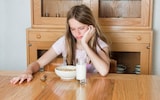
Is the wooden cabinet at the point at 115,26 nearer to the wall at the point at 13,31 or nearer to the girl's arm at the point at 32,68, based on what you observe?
the wall at the point at 13,31

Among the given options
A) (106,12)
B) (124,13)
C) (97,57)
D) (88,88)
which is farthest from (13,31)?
(88,88)

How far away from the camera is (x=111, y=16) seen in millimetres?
2803

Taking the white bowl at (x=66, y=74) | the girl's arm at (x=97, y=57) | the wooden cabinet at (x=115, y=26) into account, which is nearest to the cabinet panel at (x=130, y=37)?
the wooden cabinet at (x=115, y=26)

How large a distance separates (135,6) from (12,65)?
146cm

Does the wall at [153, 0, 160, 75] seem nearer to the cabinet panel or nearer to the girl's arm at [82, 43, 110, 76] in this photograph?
the cabinet panel

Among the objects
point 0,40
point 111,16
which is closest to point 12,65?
point 0,40

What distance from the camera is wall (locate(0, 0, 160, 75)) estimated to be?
310 centimetres

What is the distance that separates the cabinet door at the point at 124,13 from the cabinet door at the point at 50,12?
172mm

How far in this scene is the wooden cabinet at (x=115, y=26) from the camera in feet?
8.72

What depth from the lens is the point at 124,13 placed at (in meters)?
2.81

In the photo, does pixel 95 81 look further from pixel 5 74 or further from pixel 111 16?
pixel 111 16

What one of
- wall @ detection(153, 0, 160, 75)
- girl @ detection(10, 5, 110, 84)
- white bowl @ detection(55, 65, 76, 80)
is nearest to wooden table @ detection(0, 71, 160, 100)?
white bowl @ detection(55, 65, 76, 80)

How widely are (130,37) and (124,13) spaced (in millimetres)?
286

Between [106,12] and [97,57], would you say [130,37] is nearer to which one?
[106,12]
